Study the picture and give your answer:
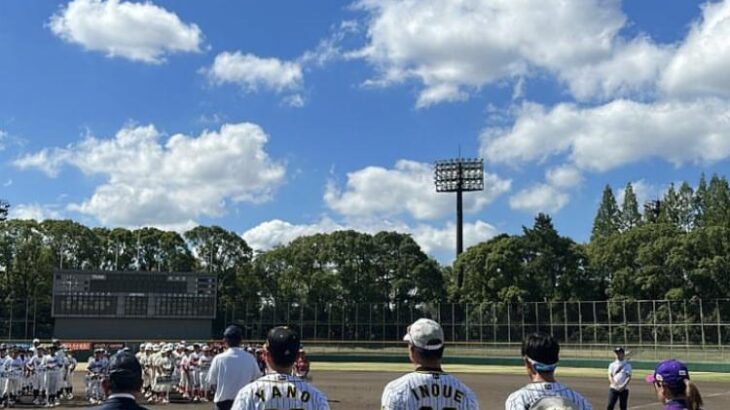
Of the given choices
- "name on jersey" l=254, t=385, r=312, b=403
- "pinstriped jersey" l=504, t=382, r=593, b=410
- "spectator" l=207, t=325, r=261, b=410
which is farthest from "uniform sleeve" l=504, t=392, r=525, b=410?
"spectator" l=207, t=325, r=261, b=410

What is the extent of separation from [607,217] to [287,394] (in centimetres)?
10164

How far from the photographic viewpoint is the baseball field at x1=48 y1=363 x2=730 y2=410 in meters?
24.1

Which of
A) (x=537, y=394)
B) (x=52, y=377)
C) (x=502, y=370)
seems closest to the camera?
(x=537, y=394)

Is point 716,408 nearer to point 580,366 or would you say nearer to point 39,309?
point 580,366

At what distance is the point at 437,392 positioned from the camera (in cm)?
489

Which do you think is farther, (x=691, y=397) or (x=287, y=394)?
(x=691, y=397)

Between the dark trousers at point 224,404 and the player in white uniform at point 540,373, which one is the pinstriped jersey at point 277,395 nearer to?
the player in white uniform at point 540,373

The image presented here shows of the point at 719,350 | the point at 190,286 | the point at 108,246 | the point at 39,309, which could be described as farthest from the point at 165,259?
the point at 719,350

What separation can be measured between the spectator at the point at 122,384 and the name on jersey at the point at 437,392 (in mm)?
1726

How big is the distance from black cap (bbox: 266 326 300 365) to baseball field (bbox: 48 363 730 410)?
746 inches

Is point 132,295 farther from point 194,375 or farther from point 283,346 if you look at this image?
point 283,346

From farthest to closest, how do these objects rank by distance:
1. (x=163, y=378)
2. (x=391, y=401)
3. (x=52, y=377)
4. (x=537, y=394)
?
1. (x=163, y=378)
2. (x=52, y=377)
3. (x=537, y=394)
4. (x=391, y=401)

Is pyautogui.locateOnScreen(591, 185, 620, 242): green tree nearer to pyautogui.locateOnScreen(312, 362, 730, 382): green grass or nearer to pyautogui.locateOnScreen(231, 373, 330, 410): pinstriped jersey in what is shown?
pyautogui.locateOnScreen(312, 362, 730, 382): green grass

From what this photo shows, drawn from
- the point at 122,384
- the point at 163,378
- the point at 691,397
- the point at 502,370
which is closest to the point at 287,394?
the point at 122,384
